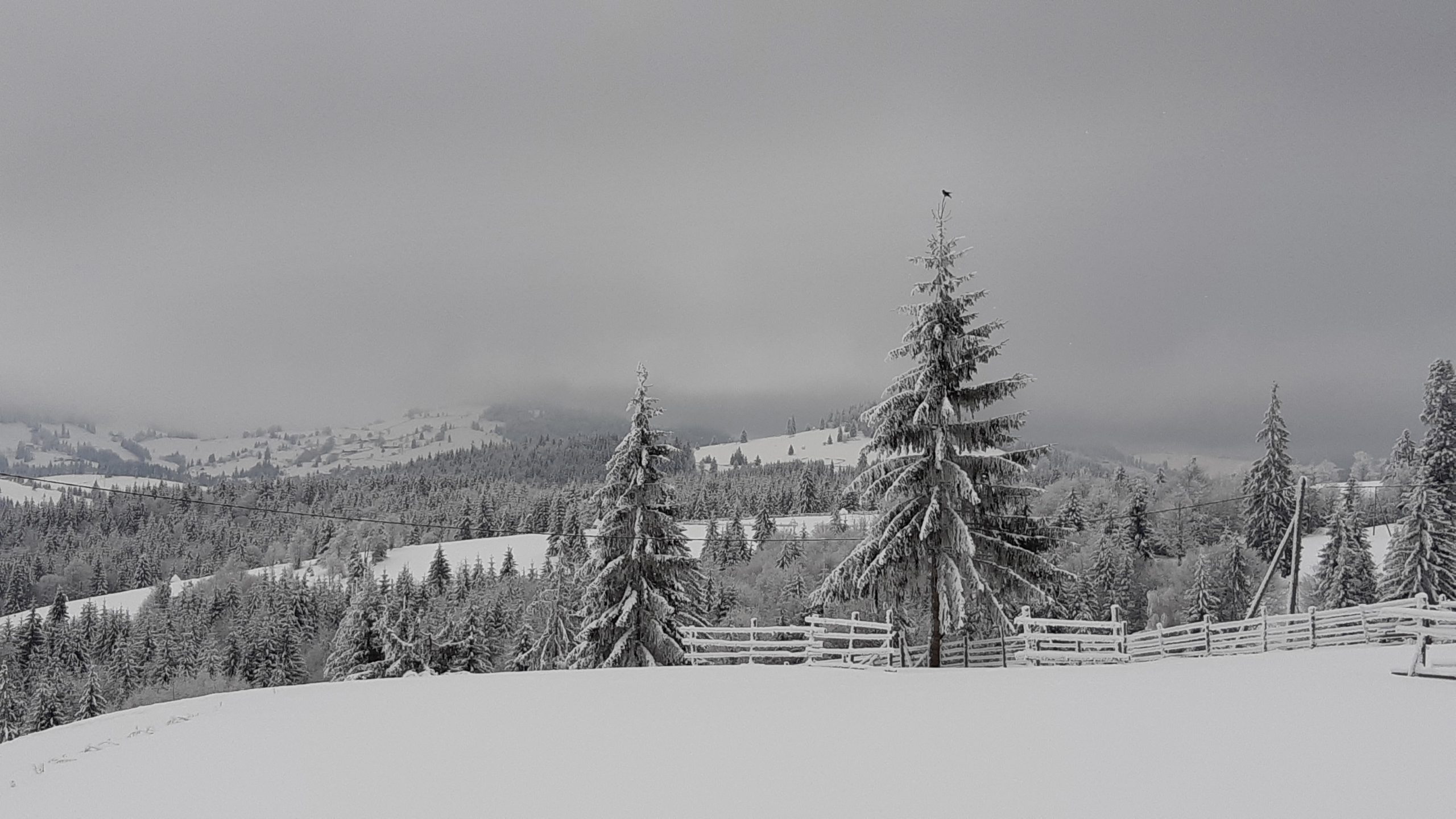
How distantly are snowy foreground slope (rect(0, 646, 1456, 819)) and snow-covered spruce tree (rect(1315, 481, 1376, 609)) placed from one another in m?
38.8

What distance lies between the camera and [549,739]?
11.0 m

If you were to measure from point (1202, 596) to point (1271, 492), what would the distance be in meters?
12.1

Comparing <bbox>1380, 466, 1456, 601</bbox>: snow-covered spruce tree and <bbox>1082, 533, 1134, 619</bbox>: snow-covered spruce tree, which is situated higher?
<bbox>1380, 466, 1456, 601</bbox>: snow-covered spruce tree

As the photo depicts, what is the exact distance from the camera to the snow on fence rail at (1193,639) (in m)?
21.6

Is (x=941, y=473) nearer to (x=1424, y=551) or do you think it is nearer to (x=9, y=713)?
(x=1424, y=551)

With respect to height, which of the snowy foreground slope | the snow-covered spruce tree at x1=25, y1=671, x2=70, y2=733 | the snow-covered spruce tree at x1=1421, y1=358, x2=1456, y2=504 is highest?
the snow-covered spruce tree at x1=1421, y1=358, x2=1456, y2=504

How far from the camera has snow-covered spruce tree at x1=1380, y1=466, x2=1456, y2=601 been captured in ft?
123

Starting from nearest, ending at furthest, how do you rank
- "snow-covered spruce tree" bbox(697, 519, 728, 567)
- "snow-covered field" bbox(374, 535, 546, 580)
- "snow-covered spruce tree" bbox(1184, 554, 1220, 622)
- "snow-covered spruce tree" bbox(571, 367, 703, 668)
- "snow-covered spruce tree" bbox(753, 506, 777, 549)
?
1. "snow-covered spruce tree" bbox(571, 367, 703, 668)
2. "snow-covered spruce tree" bbox(1184, 554, 1220, 622)
3. "snow-covered spruce tree" bbox(697, 519, 728, 567)
4. "snow-covered spruce tree" bbox(753, 506, 777, 549)
5. "snow-covered field" bbox(374, 535, 546, 580)

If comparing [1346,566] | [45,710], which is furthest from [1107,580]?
[45,710]

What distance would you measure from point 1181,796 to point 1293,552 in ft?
95.3

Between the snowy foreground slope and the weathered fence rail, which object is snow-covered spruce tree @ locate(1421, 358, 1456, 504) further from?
the snowy foreground slope

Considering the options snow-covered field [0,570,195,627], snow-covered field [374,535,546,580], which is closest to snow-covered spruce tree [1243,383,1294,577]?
snow-covered field [374,535,546,580]

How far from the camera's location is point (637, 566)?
26.2 m

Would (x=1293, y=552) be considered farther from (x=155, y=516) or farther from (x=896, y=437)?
(x=155, y=516)
